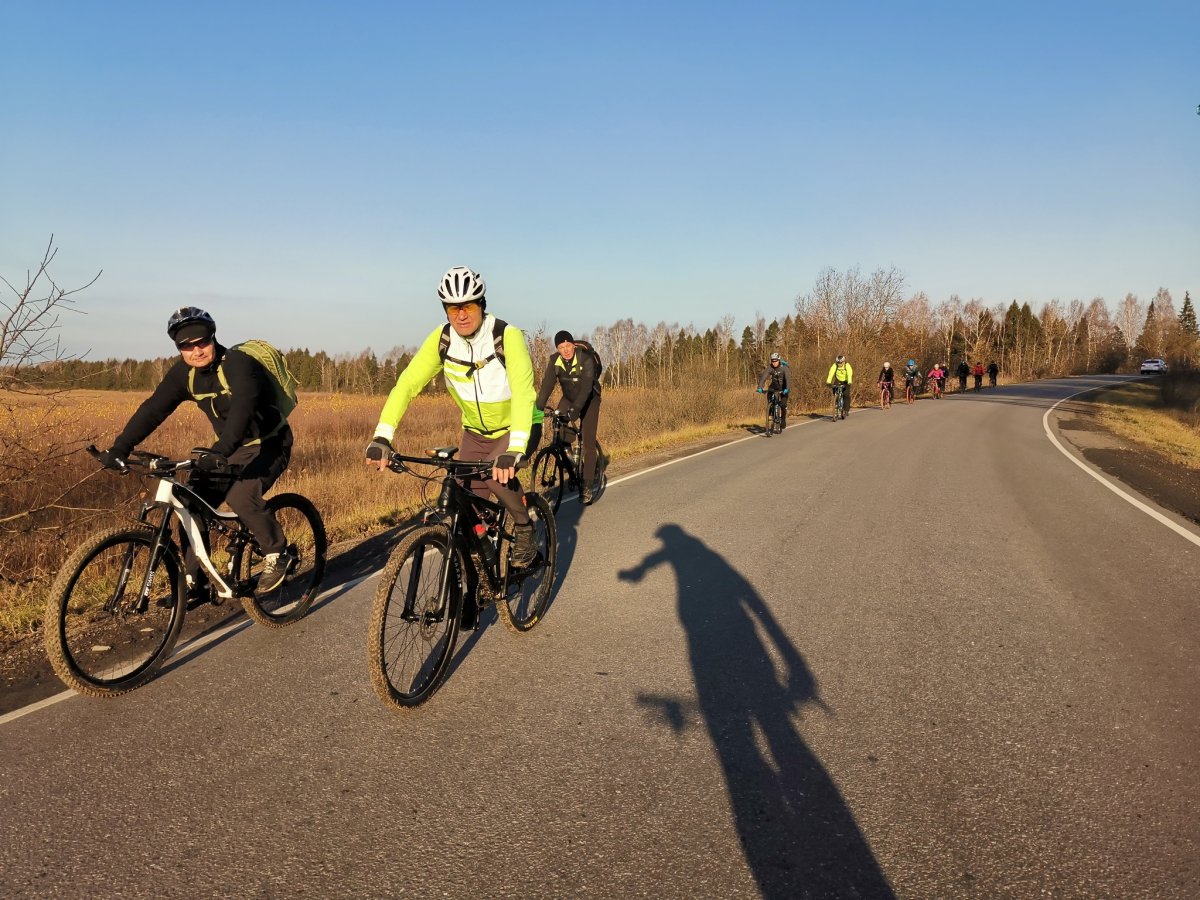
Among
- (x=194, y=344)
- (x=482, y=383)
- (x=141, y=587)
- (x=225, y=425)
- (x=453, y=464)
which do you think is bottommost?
(x=141, y=587)

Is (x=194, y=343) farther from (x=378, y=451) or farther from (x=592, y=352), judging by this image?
(x=592, y=352)

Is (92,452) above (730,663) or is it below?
above

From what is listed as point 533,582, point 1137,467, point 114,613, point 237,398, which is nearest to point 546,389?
point 533,582

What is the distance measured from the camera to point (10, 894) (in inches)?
96.0

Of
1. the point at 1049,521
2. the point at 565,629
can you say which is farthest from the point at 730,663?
Result: the point at 1049,521

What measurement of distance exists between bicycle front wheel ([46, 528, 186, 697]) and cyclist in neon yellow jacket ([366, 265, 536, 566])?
4.45ft

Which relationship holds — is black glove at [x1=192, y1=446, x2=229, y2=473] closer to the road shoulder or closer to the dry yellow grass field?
the road shoulder

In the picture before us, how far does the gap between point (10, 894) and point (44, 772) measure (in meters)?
0.89

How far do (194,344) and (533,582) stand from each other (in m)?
2.64

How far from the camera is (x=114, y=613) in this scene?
13.5 feet

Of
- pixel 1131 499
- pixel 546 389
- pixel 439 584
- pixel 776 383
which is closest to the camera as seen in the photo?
pixel 439 584

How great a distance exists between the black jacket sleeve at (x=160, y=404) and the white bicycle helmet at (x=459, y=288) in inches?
68.8

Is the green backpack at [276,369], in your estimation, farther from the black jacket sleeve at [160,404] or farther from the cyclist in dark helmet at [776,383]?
the cyclist in dark helmet at [776,383]

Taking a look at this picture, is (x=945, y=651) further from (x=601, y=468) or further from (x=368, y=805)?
(x=601, y=468)
